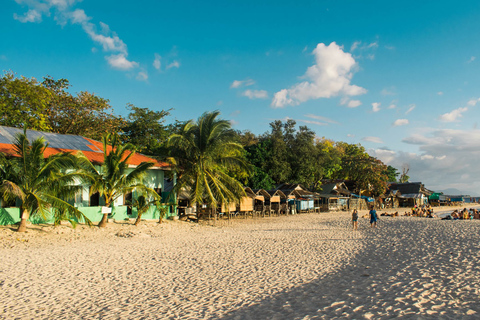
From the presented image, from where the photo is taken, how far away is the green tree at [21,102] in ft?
68.3

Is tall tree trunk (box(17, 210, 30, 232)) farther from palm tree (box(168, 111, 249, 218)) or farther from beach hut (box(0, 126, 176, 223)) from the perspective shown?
palm tree (box(168, 111, 249, 218))

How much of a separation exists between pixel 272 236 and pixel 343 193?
24.6m

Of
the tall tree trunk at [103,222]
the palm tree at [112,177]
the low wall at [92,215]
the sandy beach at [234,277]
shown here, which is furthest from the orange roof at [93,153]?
the sandy beach at [234,277]

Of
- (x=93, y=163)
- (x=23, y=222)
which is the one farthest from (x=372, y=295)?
(x=93, y=163)

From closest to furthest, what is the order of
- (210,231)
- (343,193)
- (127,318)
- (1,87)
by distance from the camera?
(127,318) → (210,231) → (1,87) → (343,193)

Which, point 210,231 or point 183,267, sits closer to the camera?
point 183,267

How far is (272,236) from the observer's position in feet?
48.4

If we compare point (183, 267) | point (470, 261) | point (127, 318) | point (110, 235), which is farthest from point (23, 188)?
point (470, 261)

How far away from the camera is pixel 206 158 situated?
18375 mm

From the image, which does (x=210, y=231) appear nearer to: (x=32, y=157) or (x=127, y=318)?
(x=32, y=157)

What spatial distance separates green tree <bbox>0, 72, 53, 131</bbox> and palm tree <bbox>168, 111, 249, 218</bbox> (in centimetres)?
1048

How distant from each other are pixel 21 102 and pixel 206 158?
1357 centimetres

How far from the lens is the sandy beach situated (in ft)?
18.4

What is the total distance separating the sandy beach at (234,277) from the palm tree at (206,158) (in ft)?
16.5
